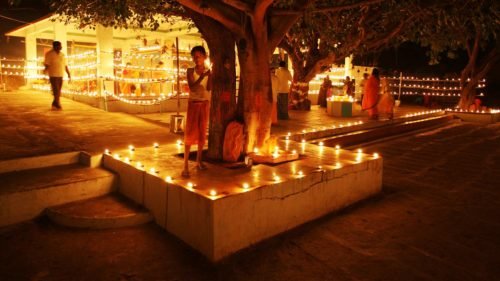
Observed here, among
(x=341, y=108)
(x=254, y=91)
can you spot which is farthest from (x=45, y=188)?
(x=341, y=108)

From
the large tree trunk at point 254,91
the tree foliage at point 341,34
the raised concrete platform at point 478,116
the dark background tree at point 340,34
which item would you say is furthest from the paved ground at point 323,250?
the raised concrete platform at point 478,116

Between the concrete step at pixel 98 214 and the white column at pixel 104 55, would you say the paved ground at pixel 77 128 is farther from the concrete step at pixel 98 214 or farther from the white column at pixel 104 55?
the concrete step at pixel 98 214

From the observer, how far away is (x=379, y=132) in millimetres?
10750

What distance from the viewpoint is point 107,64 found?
39.0ft

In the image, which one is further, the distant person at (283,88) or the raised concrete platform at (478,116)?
the raised concrete platform at (478,116)

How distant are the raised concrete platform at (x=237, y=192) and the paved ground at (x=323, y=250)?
15 centimetres

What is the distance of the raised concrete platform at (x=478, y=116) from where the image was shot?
14609 mm

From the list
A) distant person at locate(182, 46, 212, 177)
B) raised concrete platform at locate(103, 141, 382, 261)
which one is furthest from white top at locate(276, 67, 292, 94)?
distant person at locate(182, 46, 212, 177)

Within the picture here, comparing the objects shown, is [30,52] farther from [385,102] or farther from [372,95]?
[385,102]

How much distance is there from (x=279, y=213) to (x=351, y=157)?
200 centimetres

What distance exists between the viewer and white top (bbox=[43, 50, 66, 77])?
412 inches

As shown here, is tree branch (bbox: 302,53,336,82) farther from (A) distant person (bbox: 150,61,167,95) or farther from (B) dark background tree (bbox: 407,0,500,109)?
(A) distant person (bbox: 150,61,167,95)

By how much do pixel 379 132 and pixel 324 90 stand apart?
612cm

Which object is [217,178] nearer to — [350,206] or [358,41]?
[350,206]
